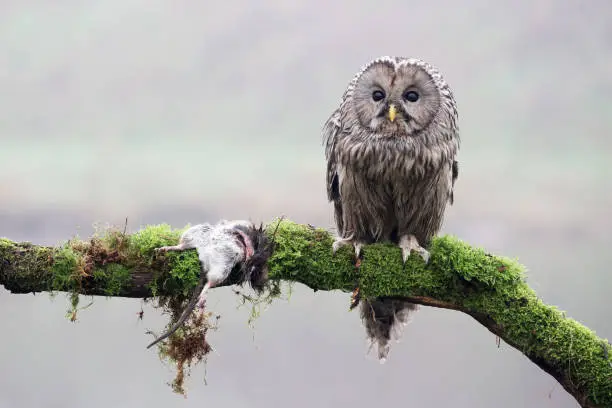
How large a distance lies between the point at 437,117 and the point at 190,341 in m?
1.90

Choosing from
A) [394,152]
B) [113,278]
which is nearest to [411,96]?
[394,152]

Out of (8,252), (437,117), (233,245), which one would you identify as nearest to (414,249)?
(437,117)

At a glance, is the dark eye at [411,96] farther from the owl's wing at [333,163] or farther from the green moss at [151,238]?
the green moss at [151,238]

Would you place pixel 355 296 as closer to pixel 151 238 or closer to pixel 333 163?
pixel 333 163

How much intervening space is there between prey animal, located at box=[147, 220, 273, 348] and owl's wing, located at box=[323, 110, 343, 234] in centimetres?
70

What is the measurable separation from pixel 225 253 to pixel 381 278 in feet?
2.93

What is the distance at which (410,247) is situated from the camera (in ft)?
14.1

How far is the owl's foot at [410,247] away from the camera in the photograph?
421 cm

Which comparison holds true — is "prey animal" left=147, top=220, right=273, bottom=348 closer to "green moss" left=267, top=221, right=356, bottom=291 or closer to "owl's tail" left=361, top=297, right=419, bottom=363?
"green moss" left=267, top=221, right=356, bottom=291

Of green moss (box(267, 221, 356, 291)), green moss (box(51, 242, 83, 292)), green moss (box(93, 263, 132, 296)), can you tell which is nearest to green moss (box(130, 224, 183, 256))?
green moss (box(93, 263, 132, 296))

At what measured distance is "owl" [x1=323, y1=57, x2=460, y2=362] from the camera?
423 cm

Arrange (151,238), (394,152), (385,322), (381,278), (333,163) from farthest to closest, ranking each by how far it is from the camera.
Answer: (385,322)
(333,163)
(394,152)
(381,278)
(151,238)

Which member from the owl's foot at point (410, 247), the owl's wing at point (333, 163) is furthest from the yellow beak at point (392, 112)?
the owl's foot at point (410, 247)

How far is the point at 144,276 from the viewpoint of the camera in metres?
3.94
